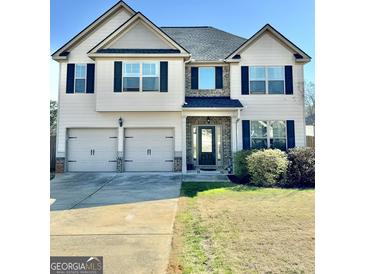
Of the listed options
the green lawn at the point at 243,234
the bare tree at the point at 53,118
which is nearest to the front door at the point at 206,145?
the green lawn at the point at 243,234

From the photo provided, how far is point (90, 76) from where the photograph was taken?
12062 millimetres

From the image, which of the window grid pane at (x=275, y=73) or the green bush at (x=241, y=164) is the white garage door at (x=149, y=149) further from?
the window grid pane at (x=275, y=73)

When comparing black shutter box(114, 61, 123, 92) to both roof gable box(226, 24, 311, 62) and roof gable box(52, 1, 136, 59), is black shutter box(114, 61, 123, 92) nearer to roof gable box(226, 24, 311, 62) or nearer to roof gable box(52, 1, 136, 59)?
roof gable box(52, 1, 136, 59)

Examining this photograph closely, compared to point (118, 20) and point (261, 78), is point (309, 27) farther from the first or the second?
point (118, 20)

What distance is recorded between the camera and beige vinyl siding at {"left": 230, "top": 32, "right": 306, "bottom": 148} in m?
11.8

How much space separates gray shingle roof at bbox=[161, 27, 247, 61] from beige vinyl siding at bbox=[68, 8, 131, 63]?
328cm

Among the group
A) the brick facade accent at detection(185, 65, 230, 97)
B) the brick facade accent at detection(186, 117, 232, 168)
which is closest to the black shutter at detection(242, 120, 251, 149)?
the brick facade accent at detection(186, 117, 232, 168)

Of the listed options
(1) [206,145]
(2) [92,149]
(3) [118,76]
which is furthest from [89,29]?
(1) [206,145]

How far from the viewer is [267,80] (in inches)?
467

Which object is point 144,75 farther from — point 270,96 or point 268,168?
point 268,168

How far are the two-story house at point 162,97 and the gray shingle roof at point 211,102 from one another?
0.05m
